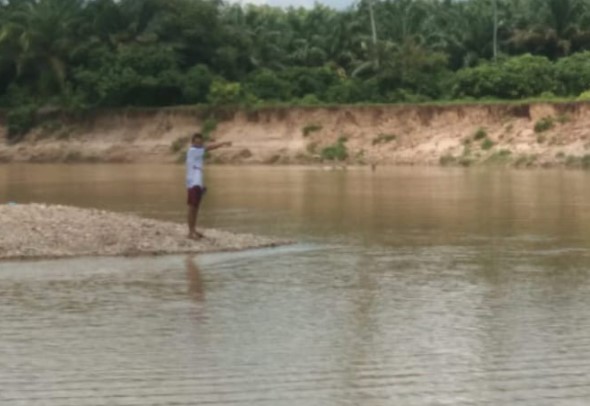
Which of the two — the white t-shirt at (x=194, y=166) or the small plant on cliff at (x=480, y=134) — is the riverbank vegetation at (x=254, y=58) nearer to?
the small plant on cliff at (x=480, y=134)

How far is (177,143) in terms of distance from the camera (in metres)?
59.6

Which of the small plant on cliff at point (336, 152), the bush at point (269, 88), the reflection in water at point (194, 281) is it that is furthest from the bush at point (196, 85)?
the reflection in water at point (194, 281)

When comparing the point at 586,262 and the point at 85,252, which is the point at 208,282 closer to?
the point at 85,252

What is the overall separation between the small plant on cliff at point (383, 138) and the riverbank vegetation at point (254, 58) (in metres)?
4.36

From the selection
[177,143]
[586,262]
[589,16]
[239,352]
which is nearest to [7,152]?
[177,143]

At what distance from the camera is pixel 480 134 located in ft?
175

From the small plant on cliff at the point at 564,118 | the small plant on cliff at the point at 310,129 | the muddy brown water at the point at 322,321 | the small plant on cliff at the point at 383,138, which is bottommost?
the muddy brown water at the point at 322,321

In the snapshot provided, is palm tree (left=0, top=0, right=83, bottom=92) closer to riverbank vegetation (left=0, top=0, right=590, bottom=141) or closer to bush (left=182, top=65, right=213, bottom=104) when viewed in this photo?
riverbank vegetation (left=0, top=0, right=590, bottom=141)

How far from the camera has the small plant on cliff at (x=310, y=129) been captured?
5794 centimetres

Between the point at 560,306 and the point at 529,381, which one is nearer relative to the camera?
the point at 529,381

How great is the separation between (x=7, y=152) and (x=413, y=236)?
46.4 metres

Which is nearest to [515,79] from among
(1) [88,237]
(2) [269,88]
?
(2) [269,88]

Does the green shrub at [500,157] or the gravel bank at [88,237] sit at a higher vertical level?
the gravel bank at [88,237]

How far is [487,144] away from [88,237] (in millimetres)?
37873
